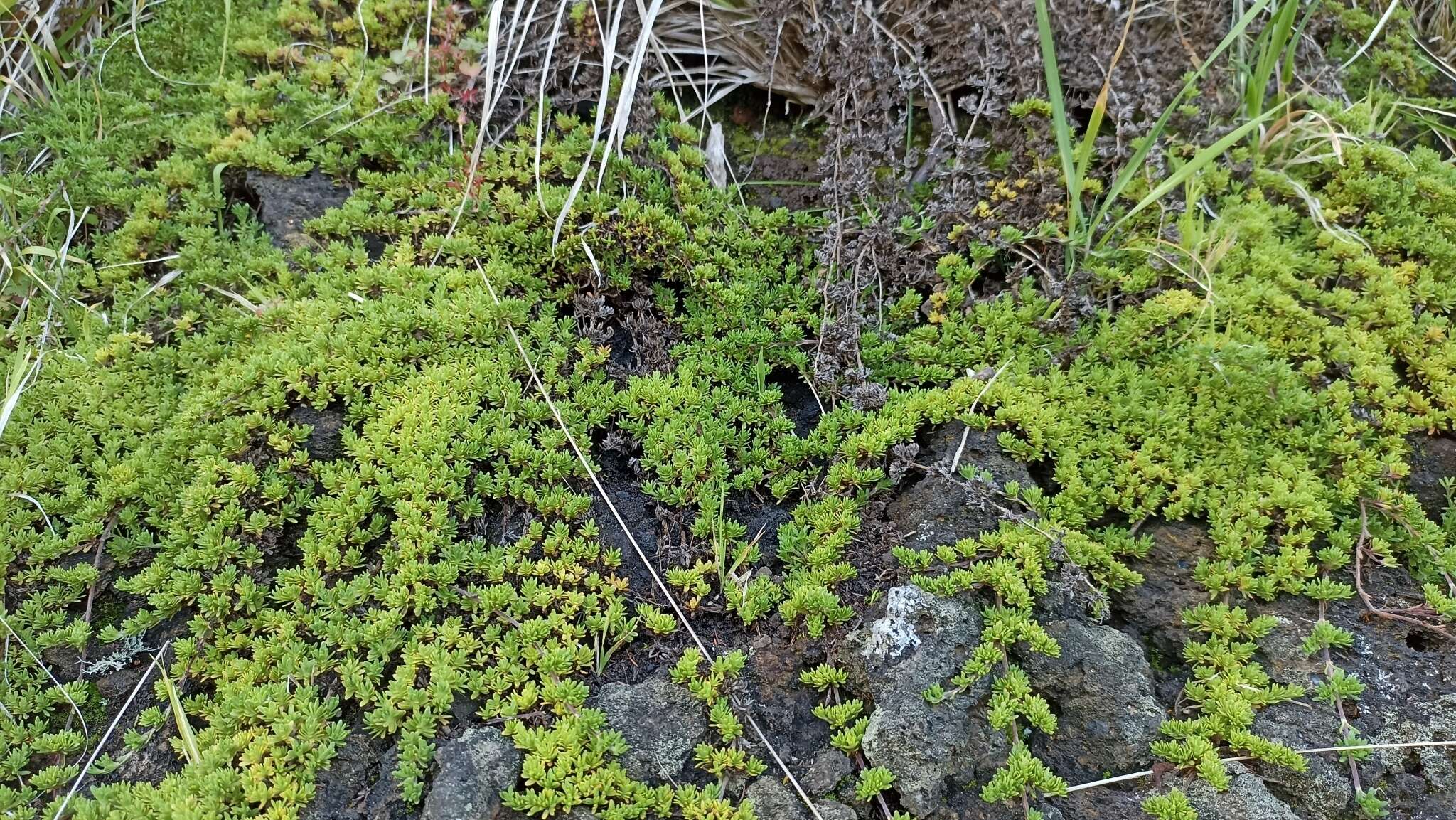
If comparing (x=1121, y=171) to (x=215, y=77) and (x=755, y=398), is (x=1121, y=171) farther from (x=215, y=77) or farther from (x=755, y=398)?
(x=215, y=77)

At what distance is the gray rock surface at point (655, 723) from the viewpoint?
2.53m

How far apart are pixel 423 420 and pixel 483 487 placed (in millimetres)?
353

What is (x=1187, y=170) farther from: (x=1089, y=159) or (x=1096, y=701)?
(x=1096, y=701)

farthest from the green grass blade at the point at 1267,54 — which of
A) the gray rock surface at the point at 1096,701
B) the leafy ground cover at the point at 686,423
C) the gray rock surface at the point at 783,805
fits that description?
the gray rock surface at the point at 783,805

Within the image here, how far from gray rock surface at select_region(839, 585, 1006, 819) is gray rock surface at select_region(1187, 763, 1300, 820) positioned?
56cm

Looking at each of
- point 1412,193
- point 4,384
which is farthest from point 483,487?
point 1412,193

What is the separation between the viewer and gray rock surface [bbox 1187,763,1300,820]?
7.94 feet

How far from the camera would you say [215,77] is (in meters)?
4.13

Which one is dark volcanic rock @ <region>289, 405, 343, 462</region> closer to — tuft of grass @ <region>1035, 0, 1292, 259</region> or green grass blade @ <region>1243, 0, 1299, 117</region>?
tuft of grass @ <region>1035, 0, 1292, 259</region>

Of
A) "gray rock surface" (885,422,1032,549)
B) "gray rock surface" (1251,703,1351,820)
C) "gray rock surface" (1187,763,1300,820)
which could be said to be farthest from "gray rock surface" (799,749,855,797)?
"gray rock surface" (1251,703,1351,820)

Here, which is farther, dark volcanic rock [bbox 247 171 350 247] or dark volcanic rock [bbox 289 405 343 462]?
dark volcanic rock [bbox 247 171 350 247]

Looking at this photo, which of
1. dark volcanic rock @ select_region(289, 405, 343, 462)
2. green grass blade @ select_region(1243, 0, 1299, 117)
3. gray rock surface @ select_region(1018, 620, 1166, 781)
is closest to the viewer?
gray rock surface @ select_region(1018, 620, 1166, 781)

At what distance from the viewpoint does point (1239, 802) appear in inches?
95.7

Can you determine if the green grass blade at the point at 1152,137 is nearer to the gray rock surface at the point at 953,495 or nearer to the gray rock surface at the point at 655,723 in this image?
the gray rock surface at the point at 953,495
